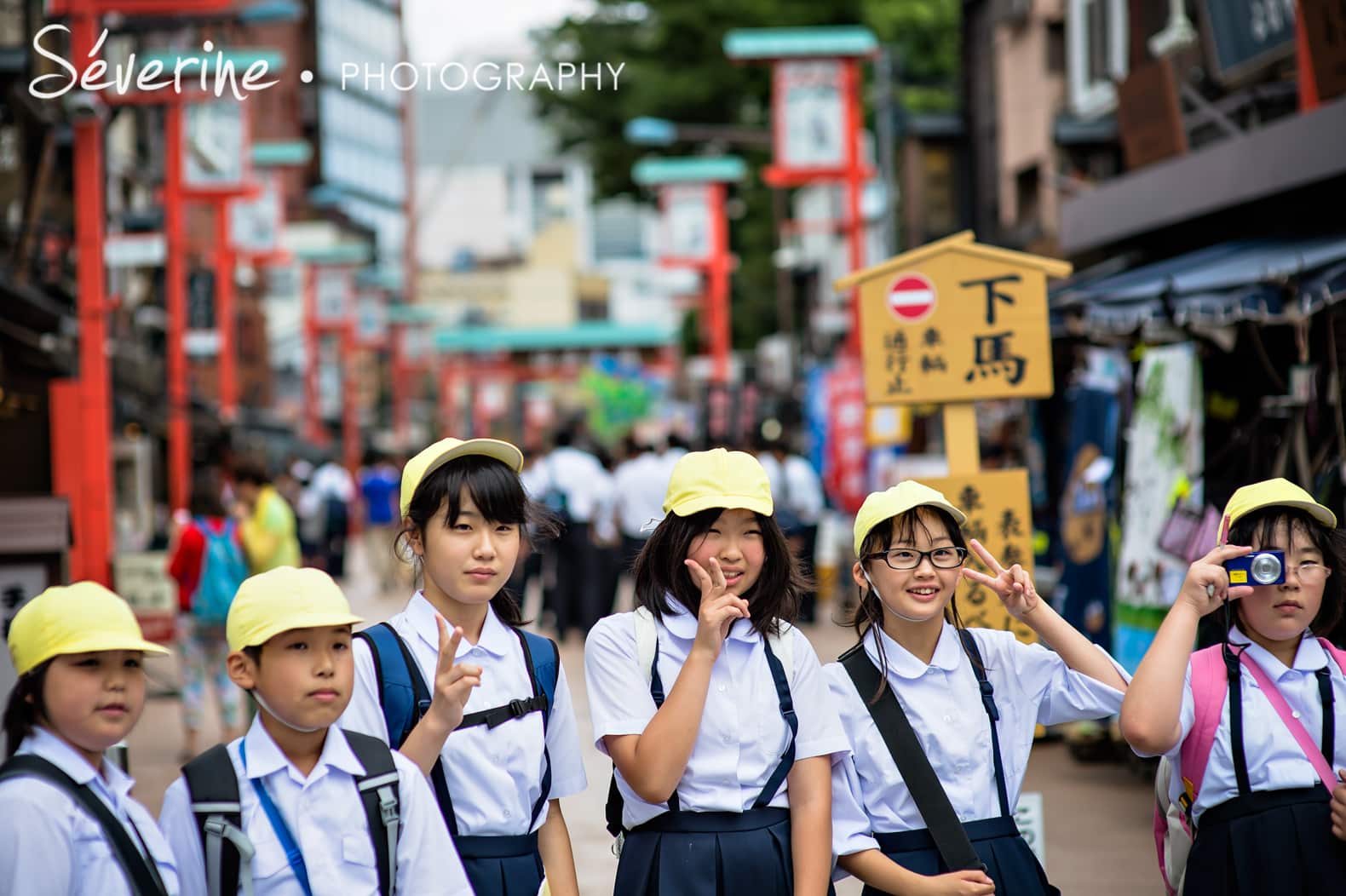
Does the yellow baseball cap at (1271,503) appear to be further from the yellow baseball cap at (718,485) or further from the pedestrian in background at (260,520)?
the pedestrian in background at (260,520)

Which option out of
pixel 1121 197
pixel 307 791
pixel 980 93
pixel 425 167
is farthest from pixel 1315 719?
pixel 425 167

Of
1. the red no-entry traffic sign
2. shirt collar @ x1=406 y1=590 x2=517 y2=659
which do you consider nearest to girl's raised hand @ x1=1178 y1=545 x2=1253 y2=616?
shirt collar @ x1=406 y1=590 x2=517 y2=659

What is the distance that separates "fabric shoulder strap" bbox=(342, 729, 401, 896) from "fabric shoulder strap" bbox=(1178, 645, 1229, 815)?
1892mm

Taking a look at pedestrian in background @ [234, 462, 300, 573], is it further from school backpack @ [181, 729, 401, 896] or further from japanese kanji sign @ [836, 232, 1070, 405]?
school backpack @ [181, 729, 401, 896]

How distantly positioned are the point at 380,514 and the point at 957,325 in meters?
16.0

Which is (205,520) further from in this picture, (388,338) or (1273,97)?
(388,338)

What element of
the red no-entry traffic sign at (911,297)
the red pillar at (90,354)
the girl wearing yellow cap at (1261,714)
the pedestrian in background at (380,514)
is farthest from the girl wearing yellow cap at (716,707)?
the pedestrian in background at (380,514)

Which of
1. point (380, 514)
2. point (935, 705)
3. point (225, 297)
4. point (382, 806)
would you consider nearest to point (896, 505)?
point (935, 705)

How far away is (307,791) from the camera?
10.5 feet

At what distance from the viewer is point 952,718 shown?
3.77 metres

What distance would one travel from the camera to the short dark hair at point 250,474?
10867 millimetres

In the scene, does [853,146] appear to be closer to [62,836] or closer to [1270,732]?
[1270,732]

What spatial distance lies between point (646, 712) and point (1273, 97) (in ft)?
29.0

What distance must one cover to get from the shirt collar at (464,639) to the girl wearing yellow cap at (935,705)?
2.53 ft
